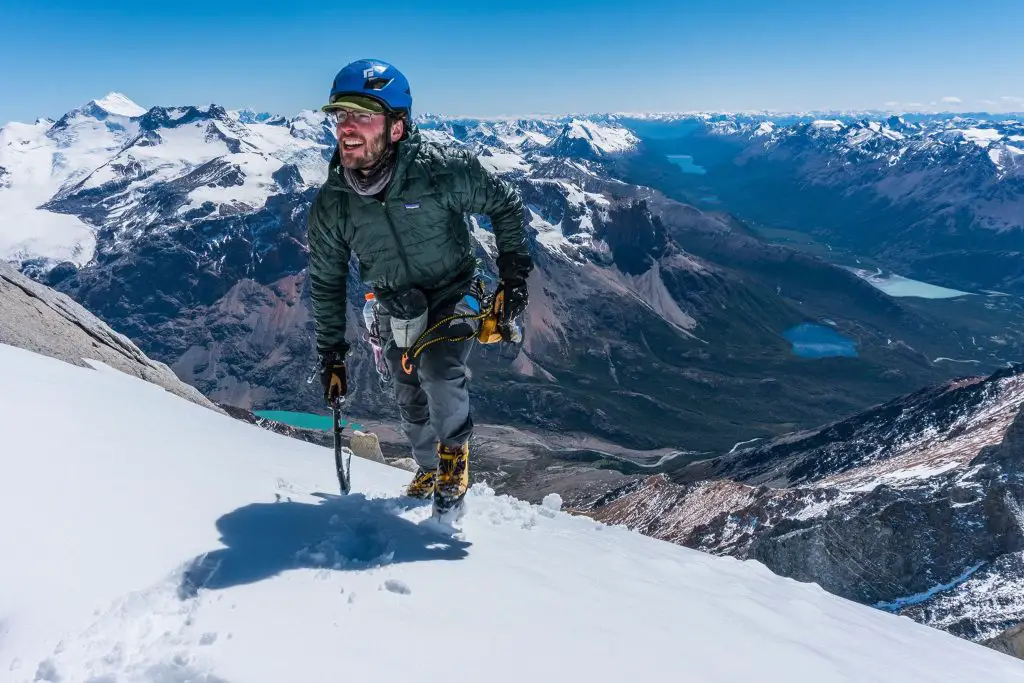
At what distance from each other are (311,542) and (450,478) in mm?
2356

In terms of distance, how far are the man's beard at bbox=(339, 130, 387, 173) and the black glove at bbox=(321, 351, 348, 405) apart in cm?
290

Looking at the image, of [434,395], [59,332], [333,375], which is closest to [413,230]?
[434,395]

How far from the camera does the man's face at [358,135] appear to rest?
730 centimetres

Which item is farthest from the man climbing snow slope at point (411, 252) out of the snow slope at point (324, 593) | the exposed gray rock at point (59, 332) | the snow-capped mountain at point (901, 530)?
the snow-capped mountain at point (901, 530)

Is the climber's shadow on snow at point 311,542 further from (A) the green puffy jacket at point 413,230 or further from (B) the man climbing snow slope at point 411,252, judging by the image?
(A) the green puffy jacket at point 413,230

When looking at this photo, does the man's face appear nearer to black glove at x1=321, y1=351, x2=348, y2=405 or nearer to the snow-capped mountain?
black glove at x1=321, y1=351, x2=348, y2=405

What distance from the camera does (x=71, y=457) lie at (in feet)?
22.7

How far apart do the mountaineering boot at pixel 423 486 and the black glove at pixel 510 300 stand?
2.57 m

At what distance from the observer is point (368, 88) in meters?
7.25

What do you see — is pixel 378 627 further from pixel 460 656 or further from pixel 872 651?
pixel 872 651

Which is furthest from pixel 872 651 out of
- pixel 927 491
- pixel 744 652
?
pixel 927 491

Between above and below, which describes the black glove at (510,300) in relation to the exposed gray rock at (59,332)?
above

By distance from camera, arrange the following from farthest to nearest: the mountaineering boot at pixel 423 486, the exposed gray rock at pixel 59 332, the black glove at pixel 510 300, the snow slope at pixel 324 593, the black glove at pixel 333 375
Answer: the exposed gray rock at pixel 59 332, the mountaineering boot at pixel 423 486, the black glove at pixel 333 375, the black glove at pixel 510 300, the snow slope at pixel 324 593

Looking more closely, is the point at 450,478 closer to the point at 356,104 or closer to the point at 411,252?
the point at 411,252
